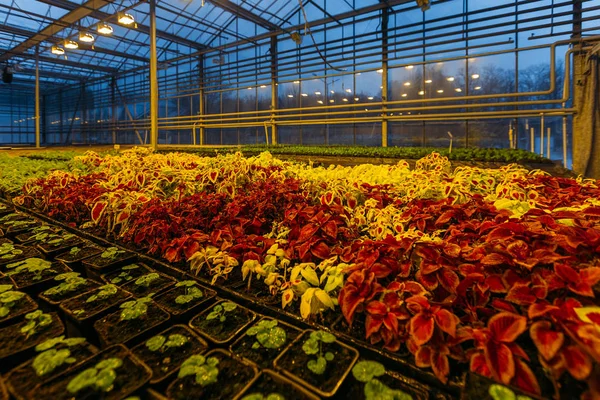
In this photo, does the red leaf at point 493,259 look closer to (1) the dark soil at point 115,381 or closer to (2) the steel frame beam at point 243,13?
(1) the dark soil at point 115,381

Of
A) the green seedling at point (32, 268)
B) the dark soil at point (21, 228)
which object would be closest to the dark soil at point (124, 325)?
the green seedling at point (32, 268)

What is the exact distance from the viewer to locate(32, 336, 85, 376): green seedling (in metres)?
0.84

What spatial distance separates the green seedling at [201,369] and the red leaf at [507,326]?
2.19 feet

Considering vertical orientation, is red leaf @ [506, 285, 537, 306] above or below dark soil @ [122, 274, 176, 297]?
above

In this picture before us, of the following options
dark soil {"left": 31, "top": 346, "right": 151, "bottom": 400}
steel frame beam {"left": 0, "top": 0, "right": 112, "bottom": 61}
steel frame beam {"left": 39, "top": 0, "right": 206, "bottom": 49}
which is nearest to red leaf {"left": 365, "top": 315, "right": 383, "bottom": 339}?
dark soil {"left": 31, "top": 346, "right": 151, "bottom": 400}

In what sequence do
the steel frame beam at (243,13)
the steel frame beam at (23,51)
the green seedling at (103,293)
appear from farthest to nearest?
the steel frame beam at (23,51) → the steel frame beam at (243,13) → the green seedling at (103,293)

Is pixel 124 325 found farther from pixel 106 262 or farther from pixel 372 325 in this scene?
pixel 372 325

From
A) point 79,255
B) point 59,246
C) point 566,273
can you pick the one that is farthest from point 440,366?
point 59,246

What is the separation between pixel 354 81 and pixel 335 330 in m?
→ 11.0

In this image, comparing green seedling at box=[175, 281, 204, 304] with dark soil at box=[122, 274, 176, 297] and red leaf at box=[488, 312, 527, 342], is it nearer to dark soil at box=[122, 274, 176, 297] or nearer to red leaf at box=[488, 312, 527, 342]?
dark soil at box=[122, 274, 176, 297]

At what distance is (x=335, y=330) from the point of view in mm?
1049

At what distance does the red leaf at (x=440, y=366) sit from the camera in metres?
0.80

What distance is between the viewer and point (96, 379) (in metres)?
0.79

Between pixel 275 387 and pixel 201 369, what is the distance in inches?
7.4
